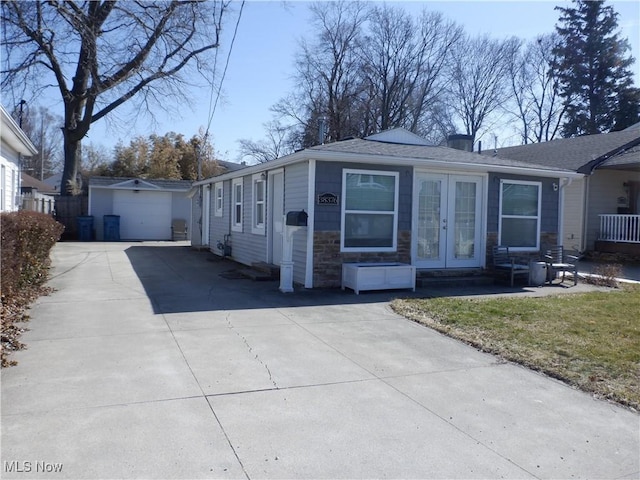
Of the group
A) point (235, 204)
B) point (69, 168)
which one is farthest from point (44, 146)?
point (235, 204)

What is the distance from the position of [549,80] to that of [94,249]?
33.7 metres

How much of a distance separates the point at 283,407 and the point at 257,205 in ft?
30.0

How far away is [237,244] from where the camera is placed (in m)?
14.6

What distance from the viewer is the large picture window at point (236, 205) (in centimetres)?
1430

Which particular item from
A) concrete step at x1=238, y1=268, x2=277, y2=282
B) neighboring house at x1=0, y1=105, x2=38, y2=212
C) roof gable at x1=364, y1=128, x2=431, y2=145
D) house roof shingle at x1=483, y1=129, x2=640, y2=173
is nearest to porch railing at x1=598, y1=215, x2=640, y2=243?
house roof shingle at x1=483, y1=129, x2=640, y2=173

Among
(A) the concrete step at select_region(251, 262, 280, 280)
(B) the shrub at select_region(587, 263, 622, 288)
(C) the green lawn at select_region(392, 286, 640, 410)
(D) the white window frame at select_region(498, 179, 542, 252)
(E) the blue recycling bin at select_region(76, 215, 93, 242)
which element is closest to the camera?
(C) the green lawn at select_region(392, 286, 640, 410)

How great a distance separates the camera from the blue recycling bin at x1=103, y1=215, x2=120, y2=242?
74.0 feet

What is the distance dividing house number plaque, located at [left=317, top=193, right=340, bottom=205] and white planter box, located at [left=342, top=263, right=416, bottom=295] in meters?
1.22

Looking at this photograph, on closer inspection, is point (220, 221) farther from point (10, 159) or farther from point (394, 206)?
point (394, 206)

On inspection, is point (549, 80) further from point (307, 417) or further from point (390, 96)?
point (307, 417)

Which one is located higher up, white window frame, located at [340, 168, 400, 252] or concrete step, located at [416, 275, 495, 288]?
white window frame, located at [340, 168, 400, 252]

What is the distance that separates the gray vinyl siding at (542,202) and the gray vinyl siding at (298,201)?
14.1ft

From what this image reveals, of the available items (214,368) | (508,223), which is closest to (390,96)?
(508,223)

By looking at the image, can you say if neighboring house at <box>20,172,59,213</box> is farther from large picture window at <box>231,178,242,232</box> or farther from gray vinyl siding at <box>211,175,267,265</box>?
large picture window at <box>231,178,242,232</box>
